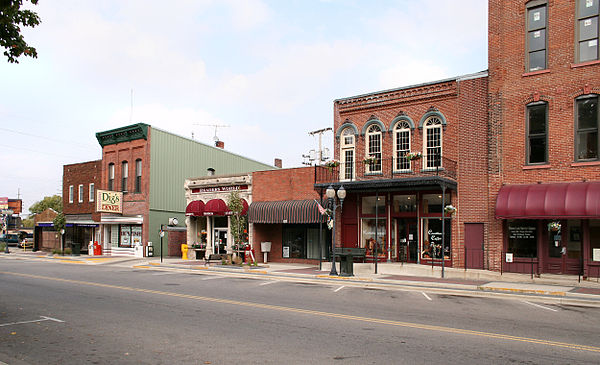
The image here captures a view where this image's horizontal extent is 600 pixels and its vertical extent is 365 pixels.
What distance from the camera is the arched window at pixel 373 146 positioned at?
24.3 m

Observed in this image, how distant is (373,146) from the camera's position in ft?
81.0

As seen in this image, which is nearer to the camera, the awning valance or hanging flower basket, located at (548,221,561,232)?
hanging flower basket, located at (548,221,561,232)

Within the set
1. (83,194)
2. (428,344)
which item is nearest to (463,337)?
(428,344)

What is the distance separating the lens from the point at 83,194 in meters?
41.7

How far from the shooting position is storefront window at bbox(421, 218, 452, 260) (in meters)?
21.9

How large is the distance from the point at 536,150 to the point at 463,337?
13.5 m

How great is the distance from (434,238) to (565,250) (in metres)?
5.58

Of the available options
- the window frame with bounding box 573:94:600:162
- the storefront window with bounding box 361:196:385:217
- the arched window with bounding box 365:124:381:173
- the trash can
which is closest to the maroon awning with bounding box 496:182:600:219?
the window frame with bounding box 573:94:600:162

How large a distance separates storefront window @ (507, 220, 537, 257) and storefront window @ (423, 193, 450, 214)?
3.25 m

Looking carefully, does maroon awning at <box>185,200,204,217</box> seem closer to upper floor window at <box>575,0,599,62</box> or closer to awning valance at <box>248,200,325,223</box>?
awning valance at <box>248,200,325,223</box>

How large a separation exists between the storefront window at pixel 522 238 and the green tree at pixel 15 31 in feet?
59.9

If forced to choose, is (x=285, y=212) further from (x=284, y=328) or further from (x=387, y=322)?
(x=284, y=328)

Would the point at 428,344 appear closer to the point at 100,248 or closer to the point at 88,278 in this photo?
the point at 88,278

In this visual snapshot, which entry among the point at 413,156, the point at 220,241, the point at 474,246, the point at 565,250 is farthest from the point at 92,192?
the point at 565,250
